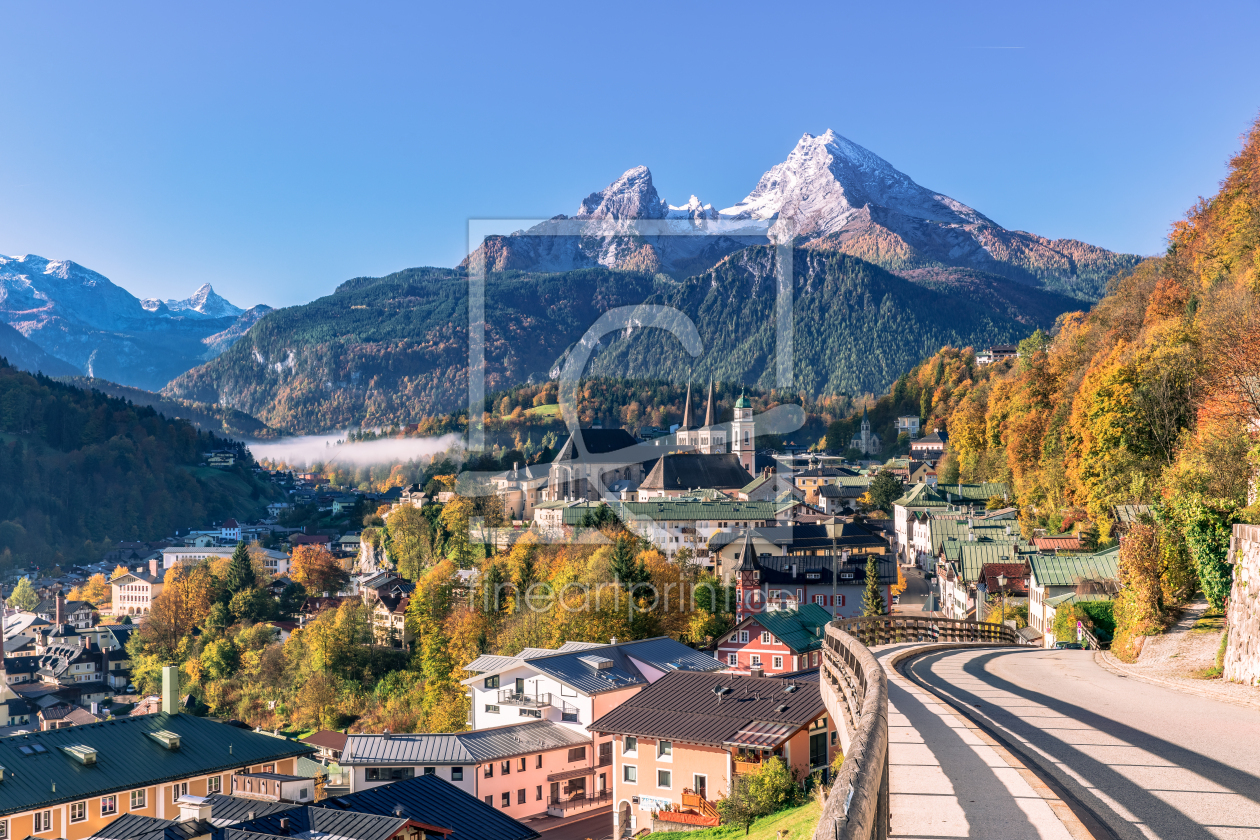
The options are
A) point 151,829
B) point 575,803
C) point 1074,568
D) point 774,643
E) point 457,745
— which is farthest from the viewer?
point 774,643

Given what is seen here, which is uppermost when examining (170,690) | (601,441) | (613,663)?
(601,441)

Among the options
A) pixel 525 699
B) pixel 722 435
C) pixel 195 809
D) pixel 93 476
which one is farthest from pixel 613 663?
pixel 93 476

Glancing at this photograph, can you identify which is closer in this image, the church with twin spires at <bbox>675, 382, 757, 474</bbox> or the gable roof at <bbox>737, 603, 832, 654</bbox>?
the gable roof at <bbox>737, 603, 832, 654</bbox>

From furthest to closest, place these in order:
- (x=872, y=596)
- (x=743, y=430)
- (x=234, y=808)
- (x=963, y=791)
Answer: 1. (x=743, y=430)
2. (x=872, y=596)
3. (x=234, y=808)
4. (x=963, y=791)

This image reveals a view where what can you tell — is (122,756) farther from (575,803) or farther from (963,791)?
(963,791)

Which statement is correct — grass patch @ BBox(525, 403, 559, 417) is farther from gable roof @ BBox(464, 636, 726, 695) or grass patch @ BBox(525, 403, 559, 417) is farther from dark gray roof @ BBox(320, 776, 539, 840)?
dark gray roof @ BBox(320, 776, 539, 840)

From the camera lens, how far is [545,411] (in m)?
170

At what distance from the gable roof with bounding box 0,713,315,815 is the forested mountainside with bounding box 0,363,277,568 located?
142885mm

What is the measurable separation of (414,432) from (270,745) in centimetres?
16389

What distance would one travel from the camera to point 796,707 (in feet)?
88.2

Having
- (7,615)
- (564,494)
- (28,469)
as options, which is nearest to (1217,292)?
(564,494)

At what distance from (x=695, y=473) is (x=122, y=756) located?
7343 cm

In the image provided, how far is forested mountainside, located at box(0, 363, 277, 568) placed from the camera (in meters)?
169

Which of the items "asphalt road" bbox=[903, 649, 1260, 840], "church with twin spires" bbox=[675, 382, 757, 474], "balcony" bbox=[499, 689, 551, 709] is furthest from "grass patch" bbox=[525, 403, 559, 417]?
"asphalt road" bbox=[903, 649, 1260, 840]
